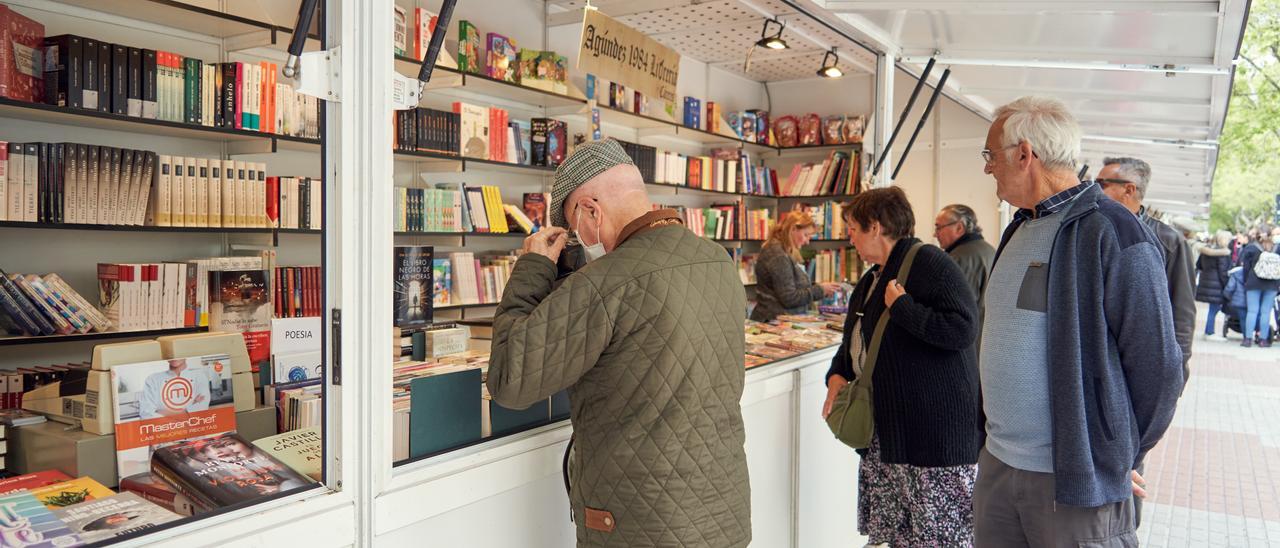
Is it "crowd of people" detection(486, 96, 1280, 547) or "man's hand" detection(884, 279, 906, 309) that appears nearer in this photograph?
"crowd of people" detection(486, 96, 1280, 547)

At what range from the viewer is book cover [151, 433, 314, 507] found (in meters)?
1.49

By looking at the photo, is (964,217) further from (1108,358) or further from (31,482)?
(31,482)

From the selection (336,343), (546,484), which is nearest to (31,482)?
(336,343)

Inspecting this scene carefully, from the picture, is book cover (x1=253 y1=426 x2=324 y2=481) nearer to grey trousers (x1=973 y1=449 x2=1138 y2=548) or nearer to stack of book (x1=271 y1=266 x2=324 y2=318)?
grey trousers (x1=973 y1=449 x2=1138 y2=548)

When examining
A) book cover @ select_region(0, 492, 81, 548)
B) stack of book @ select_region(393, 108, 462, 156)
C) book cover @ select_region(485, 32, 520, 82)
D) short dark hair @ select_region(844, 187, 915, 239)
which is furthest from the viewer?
book cover @ select_region(485, 32, 520, 82)

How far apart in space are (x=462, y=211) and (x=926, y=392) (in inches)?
119


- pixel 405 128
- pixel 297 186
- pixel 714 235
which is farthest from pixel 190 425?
pixel 714 235

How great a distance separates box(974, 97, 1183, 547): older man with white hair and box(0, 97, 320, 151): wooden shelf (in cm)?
236

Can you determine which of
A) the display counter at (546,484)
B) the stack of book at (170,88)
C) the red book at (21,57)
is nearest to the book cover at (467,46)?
the stack of book at (170,88)

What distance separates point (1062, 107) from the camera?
76.1 inches

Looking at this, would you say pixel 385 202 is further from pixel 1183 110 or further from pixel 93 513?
pixel 1183 110

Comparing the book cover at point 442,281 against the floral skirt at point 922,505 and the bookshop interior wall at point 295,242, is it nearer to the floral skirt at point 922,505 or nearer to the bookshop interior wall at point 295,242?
the bookshop interior wall at point 295,242

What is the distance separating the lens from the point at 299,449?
5.65ft

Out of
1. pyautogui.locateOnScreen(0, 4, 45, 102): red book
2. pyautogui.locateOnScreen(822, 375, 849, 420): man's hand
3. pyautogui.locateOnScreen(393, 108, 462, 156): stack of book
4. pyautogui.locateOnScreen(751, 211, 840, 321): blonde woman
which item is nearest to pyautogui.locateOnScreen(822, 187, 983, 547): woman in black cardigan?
pyautogui.locateOnScreen(822, 375, 849, 420): man's hand
